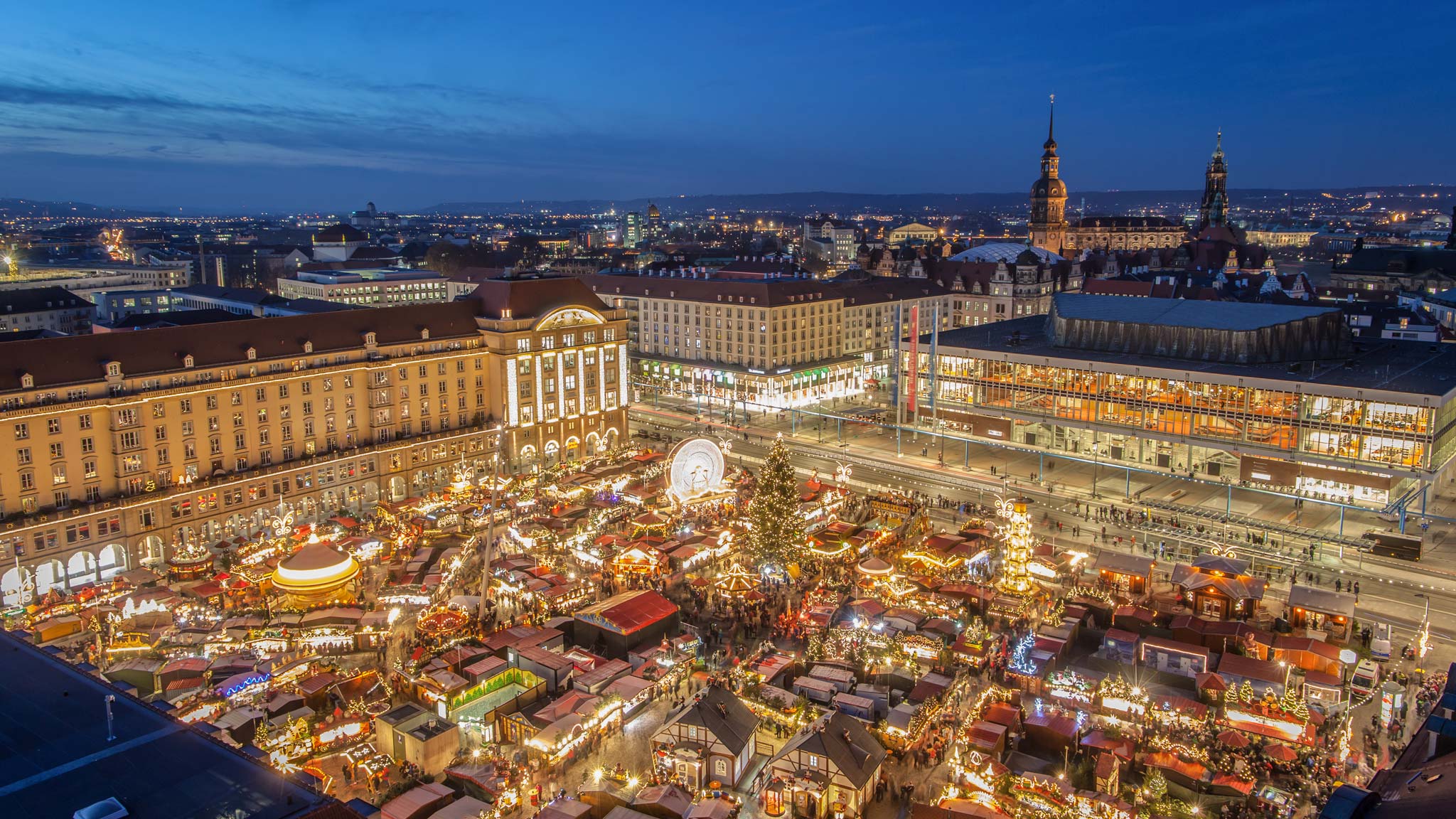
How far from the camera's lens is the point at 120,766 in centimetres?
2127

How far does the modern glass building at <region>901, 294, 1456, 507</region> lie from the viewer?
5897 centimetres

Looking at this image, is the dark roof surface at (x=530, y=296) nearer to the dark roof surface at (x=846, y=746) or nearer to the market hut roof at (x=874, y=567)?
the market hut roof at (x=874, y=567)

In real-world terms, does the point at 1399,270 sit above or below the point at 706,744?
above

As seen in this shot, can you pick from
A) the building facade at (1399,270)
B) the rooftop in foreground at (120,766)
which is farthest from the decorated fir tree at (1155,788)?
the building facade at (1399,270)

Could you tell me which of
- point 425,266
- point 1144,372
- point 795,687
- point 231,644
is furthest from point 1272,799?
point 425,266

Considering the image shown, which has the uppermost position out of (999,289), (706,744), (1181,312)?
(999,289)

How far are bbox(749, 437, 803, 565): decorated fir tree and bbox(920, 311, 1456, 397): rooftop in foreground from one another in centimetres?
3390

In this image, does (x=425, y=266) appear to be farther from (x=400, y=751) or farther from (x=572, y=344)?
(x=400, y=751)

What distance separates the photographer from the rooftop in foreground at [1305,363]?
200 feet

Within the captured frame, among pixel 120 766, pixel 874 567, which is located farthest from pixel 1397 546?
pixel 120 766

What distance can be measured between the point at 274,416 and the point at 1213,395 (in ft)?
202

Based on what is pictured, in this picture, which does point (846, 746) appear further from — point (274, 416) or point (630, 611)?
point (274, 416)

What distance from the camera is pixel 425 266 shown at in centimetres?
18888

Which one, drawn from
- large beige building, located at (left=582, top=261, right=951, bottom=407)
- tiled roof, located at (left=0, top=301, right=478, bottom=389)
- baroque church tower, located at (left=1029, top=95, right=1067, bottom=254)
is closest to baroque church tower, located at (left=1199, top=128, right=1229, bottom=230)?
baroque church tower, located at (left=1029, top=95, right=1067, bottom=254)
